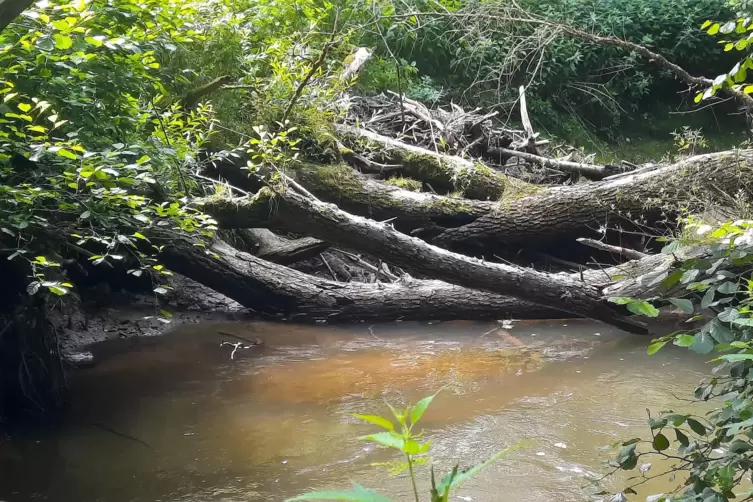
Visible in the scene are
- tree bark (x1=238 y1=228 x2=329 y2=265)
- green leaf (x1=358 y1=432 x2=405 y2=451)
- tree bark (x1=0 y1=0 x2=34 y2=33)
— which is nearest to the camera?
green leaf (x1=358 y1=432 x2=405 y2=451)

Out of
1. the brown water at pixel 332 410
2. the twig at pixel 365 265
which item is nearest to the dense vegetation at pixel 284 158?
the brown water at pixel 332 410

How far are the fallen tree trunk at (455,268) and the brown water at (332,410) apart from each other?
353 millimetres

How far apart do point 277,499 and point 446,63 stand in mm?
9235

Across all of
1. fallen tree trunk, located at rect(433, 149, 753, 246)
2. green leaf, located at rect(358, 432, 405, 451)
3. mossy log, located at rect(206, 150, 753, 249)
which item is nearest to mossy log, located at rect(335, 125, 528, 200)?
mossy log, located at rect(206, 150, 753, 249)

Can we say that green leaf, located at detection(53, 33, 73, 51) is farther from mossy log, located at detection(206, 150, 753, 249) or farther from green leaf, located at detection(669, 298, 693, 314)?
mossy log, located at detection(206, 150, 753, 249)

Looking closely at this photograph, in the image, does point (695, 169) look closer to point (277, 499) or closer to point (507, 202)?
point (507, 202)

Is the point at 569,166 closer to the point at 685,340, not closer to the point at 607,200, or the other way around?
the point at 607,200

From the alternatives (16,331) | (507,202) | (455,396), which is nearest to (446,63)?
(507,202)

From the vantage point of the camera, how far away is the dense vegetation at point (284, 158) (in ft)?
6.46

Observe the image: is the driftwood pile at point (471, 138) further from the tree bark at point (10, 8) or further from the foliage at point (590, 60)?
the tree bark at point (10, 8)

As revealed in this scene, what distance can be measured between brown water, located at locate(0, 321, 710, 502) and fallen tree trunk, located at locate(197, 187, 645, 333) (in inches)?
13.9

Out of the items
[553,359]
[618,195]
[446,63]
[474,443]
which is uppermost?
[446,63]

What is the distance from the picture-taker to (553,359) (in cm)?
489

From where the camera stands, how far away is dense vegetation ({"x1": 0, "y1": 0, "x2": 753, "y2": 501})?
6.46ft
